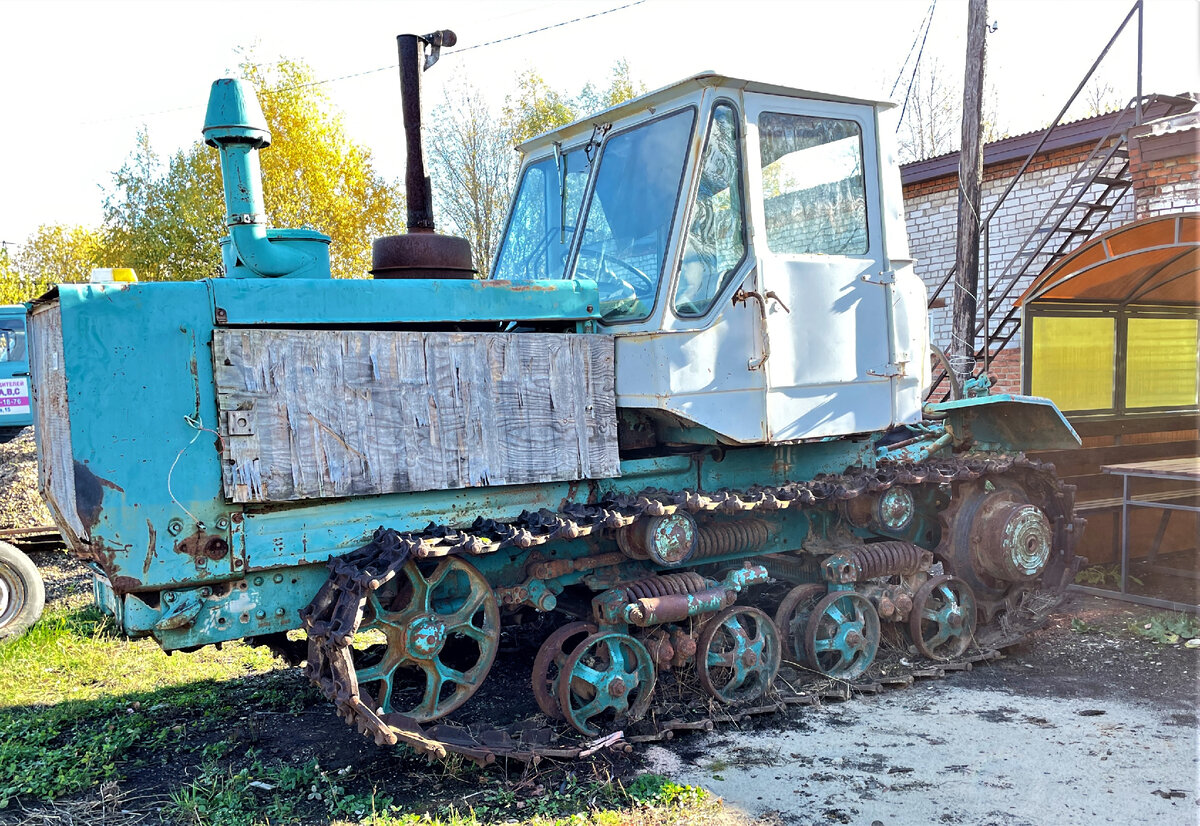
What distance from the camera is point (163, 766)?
4.54 metres

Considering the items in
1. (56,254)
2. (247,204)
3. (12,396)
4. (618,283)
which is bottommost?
(12,396)

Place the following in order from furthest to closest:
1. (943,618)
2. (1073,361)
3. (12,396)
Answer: (12,396), (1073,361), (943,618)

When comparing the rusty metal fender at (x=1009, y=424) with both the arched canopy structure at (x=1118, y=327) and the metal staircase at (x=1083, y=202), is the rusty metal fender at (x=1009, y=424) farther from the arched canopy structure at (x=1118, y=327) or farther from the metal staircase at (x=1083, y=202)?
the metal staircase at (x=1083, y=202)

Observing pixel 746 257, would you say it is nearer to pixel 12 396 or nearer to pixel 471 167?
pixel 12 396

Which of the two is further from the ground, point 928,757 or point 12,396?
point 12,396

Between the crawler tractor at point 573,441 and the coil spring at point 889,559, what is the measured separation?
0.03m

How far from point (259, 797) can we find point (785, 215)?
390 cm

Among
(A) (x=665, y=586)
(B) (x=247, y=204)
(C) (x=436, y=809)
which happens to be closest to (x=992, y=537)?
(A) (x=665, y=586)

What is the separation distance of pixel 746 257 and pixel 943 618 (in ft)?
8.80

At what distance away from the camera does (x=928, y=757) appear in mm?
4430

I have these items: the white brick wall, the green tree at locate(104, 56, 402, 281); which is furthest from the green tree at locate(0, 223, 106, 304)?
the white brick wall

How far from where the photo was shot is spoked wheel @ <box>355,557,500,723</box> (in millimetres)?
4102

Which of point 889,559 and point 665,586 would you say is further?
point 889,559

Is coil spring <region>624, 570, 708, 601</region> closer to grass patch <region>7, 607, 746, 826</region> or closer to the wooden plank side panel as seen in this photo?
grass patch <region>7, 607, 746, 826</region>
